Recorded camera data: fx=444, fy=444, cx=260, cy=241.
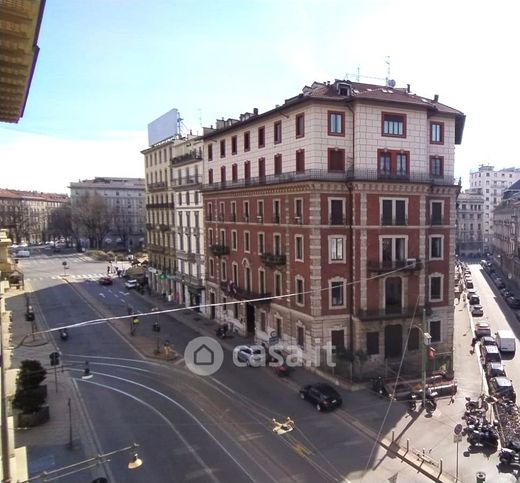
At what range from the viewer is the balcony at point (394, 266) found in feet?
115

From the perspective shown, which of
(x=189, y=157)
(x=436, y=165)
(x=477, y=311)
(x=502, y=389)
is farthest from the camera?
(x=477, y=311)

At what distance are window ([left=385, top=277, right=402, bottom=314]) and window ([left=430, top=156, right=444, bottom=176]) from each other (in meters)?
10.5

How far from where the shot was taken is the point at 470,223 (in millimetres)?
124000

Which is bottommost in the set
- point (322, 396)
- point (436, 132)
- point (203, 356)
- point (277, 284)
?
point (203, 356)

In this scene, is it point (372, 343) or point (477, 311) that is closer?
point (372, 343)

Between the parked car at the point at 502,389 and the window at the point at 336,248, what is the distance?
14131 mm

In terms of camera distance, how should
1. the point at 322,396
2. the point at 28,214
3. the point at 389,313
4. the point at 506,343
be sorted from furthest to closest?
the point at 28,214 → the point at 506,343 → the point at 389,313 → the point at 322,396

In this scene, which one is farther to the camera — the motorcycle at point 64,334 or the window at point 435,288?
the motorcycle at point 64,334

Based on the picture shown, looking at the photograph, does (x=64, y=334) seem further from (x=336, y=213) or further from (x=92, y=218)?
(x=92, y=218)

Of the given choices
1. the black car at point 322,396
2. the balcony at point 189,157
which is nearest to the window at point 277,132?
the balcony at point 189,157

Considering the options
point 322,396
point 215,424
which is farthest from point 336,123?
point 215,424

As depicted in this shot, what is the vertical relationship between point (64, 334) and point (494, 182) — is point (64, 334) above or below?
below

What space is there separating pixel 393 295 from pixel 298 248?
866 centimetres

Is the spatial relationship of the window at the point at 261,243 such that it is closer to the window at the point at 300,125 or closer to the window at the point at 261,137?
the window at the point at 261,137
